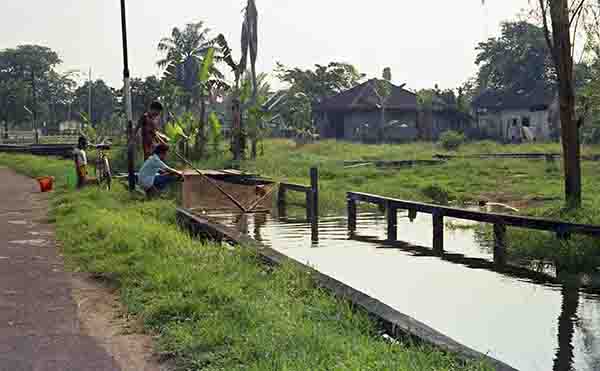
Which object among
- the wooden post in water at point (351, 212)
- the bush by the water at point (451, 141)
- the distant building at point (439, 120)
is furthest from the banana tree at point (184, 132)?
the distant building at point (439, 120)

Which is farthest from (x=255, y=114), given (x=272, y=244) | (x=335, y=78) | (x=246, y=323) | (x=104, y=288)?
(x=335, y=78)

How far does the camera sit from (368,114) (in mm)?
53312

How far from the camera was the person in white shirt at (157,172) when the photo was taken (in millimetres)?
14570

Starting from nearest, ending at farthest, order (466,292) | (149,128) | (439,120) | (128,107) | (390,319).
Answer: (390,319) < (466,292) < (149,128) < (128,107) < (439,120)

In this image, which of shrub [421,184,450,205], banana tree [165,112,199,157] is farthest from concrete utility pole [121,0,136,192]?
shrub [421,184,450,205]

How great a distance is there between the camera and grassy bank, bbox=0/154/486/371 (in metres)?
5.00

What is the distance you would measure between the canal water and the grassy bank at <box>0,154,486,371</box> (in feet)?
5.93

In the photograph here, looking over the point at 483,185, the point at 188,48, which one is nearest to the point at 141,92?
the point at 188,48

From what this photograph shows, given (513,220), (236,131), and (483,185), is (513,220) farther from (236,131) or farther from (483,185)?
(236,131)

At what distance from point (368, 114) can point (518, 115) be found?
10.7 m

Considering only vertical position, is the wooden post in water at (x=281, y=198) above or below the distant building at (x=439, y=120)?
below

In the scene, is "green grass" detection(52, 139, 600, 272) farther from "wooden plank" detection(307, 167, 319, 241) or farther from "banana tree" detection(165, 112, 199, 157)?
"wooden plank" detection(307, 167, 319, 241)

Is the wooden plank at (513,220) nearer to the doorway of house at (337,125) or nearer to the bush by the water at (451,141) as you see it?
the bush by the water at (451,141)

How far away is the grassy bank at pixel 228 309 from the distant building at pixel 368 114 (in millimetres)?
41322
